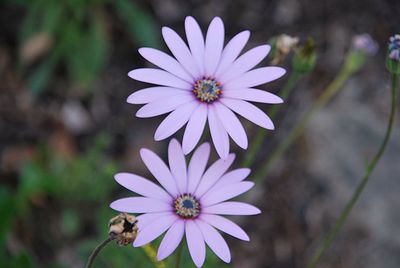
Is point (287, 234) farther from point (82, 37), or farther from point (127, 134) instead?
point (82, 37)

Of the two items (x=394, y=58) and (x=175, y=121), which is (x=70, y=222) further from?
(x=394, y=58)

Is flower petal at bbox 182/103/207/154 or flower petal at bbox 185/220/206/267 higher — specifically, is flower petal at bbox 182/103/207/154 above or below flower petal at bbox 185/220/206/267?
above

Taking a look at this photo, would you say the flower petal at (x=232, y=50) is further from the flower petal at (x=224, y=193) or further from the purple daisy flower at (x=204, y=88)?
the flower petal at (x=224, y=193)

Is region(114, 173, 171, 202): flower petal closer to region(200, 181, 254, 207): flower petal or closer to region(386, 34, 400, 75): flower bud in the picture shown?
region(200, 181, 254, 207): flower petal

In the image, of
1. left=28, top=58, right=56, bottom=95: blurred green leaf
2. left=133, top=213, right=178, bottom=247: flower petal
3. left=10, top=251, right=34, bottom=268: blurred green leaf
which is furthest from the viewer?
left=28, top=58, right=56, bottom=95: blurred green leaf

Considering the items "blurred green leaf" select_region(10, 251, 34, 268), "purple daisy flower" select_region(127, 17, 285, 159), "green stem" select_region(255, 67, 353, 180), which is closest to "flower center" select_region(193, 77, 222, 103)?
"purple daisy flower" select_region(127, 17, 285, 159)

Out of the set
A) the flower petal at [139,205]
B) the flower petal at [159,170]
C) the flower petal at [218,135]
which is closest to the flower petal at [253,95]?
the flower petal at [218,135]

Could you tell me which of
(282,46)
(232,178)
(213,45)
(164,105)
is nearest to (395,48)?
(282,46)
